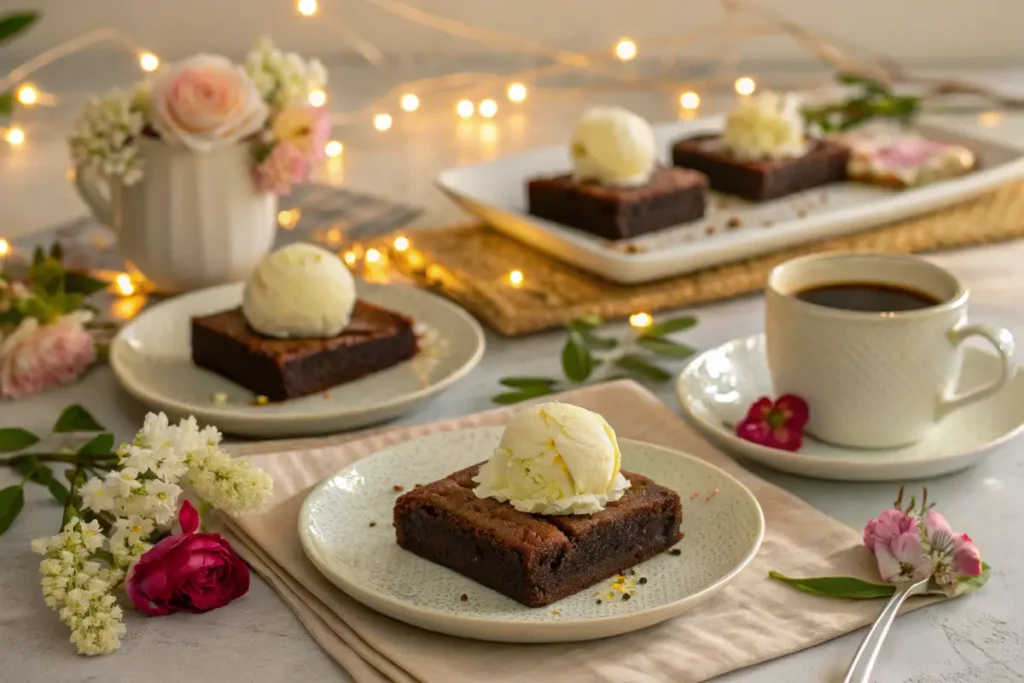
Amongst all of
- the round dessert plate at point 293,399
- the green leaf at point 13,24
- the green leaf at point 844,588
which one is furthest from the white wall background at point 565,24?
the green leaf at point 844,588

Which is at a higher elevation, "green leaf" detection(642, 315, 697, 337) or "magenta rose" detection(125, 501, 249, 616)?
"green leaf" detection(642, 315, 697, 337)

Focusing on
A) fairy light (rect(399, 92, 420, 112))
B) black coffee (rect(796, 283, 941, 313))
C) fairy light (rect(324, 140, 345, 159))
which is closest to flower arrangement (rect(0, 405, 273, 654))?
black coffee (rect(796, 283, 941, 313))

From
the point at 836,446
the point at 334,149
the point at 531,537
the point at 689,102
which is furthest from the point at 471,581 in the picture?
the point at 689,102

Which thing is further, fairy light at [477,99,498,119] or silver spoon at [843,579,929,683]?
fairy light at [477,99,498,119]

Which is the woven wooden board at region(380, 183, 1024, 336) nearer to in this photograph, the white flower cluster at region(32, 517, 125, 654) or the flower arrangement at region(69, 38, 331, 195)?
the flower arrangement at region(69, 38, 331, 195)

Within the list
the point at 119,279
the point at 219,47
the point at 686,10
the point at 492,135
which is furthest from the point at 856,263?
the point at 219,47

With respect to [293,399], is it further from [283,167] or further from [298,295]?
[283,167]

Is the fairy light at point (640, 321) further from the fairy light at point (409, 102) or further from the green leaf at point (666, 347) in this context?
the fairy light at point (409, 102)
